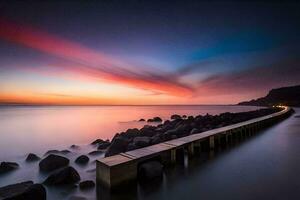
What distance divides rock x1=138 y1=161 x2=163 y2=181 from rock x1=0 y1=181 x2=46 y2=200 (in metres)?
2.07

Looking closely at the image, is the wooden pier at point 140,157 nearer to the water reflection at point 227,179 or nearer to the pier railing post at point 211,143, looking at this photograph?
the pier railing post at point 211,143

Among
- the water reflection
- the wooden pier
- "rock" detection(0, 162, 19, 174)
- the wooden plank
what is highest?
the wooden plank

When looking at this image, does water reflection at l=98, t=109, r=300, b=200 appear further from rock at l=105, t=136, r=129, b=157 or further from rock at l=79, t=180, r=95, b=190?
rock at l=105, t=136, r=129, b=157

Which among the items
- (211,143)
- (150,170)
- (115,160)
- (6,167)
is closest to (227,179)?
(150,170)

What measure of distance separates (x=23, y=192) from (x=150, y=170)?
2578mm

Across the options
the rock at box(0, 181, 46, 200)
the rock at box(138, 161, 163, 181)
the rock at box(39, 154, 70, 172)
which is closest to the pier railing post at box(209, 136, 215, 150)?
the rock at box(138, 161, 163, 181)

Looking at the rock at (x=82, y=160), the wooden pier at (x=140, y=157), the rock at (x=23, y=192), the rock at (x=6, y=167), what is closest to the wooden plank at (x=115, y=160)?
the wooden pier at (x=140, y=157)

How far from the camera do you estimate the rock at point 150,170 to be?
448 cm

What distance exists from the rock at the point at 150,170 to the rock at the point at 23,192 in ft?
6.79

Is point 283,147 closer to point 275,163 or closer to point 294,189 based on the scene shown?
point 275,163

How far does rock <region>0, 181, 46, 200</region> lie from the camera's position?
3.16 m

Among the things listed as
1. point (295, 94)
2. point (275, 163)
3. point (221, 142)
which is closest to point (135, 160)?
point (275, 163)

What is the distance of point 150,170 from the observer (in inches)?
179

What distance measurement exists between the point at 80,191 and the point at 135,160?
1498mm
